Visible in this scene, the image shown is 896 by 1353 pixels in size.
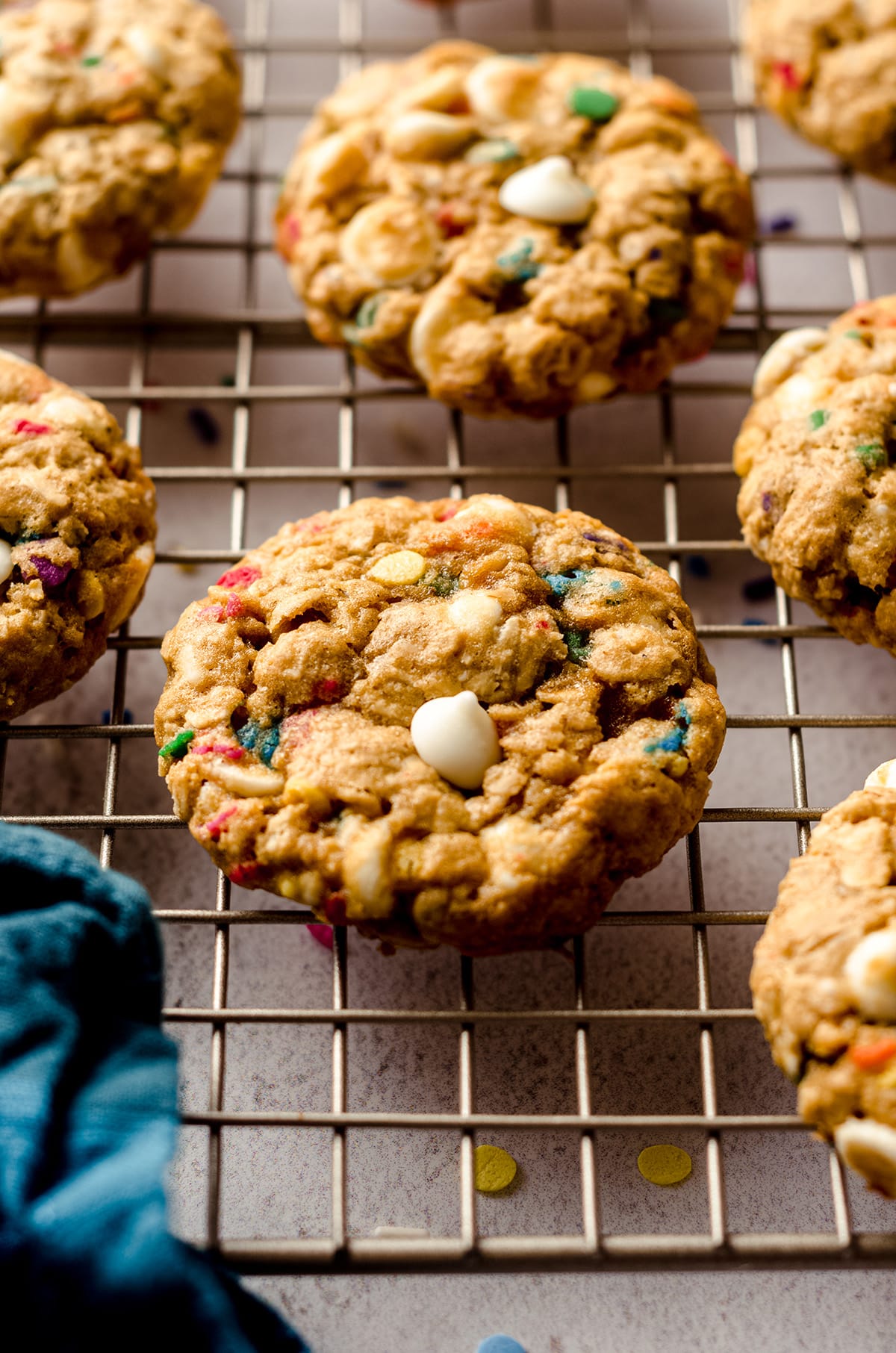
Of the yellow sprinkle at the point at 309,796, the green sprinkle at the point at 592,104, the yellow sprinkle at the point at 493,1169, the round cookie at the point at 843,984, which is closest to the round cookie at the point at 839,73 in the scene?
the green sprinkle at the point at 592,104

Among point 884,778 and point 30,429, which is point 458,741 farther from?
point 30,429

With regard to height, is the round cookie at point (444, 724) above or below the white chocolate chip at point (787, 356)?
below

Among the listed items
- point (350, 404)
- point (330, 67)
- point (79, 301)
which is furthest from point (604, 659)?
point (330, 67)

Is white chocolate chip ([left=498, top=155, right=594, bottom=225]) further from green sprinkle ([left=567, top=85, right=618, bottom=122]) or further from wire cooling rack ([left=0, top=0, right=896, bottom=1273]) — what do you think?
wire cooling rack ([left=0, top=0, right=896, bottom=1273])

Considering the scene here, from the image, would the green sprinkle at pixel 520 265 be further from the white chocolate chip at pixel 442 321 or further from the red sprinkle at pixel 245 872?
the red sprinkle at pixel 245 872

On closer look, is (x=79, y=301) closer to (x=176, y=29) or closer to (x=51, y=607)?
(x=176, y=29)

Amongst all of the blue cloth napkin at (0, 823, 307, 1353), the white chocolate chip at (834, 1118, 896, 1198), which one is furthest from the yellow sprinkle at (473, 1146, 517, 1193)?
the white chocolate chip at (834, 1118, 896, 1198)
